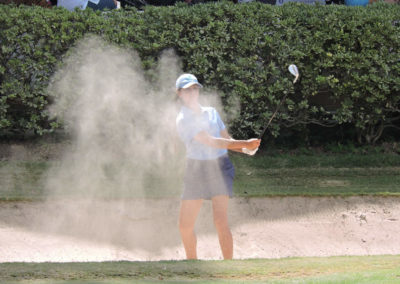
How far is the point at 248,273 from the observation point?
4.82m

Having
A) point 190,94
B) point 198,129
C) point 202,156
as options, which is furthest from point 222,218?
point 190,94

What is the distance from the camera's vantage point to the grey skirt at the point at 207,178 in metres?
5.54

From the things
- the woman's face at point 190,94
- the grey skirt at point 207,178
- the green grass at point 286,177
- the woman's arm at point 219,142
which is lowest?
the green grass at point 286,177

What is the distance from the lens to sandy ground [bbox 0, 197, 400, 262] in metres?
7.40

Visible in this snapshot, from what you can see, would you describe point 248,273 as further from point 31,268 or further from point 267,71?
point 267,71

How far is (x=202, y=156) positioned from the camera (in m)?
5.52

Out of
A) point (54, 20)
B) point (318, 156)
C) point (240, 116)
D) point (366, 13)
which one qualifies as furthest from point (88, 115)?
point (366, 13)

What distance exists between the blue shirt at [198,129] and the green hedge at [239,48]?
3228 millimetres

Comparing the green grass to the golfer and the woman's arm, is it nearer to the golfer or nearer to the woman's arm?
the golfer

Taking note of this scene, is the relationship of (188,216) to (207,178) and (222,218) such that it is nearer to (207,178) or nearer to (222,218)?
(222,218)

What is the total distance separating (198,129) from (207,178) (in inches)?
19.1

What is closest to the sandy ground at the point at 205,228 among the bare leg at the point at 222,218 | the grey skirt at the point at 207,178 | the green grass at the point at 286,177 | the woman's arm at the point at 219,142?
the green grass at the point at 286,177

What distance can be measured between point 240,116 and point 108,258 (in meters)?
2.91

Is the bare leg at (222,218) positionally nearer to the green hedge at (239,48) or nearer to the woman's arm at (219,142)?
the woman's arm at (219,142)
